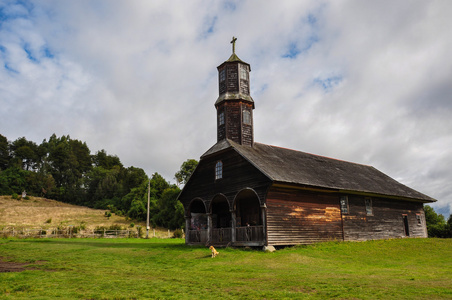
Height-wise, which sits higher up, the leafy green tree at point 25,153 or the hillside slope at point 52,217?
the leafy green tree at point 25,153

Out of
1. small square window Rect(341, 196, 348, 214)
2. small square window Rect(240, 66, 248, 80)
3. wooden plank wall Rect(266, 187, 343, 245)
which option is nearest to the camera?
wooden plank wall Rect(266, 187, 343, 245)

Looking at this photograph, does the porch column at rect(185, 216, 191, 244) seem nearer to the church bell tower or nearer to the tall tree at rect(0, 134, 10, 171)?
the church bell tower

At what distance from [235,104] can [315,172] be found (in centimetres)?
814

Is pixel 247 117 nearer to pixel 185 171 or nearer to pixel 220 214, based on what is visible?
pixel 220 214

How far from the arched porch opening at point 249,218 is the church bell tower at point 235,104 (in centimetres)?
429

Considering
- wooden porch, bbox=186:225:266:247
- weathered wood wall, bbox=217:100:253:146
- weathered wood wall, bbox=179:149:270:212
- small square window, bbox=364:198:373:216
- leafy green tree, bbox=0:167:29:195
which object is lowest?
wooden porch, bbox=186:225:266:247

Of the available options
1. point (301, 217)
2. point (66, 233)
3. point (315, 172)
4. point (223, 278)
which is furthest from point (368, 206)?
point (66, 233)

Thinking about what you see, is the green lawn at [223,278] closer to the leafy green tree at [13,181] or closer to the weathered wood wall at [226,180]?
the weathered wood wall at [226,180]

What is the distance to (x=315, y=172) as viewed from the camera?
2705 cm

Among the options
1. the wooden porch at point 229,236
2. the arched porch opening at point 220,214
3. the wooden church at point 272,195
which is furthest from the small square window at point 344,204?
the arched porch opening at point 220,214

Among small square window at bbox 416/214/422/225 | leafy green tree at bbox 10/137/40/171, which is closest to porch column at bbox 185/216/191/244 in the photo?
small square window at bbox 416/214/422/225

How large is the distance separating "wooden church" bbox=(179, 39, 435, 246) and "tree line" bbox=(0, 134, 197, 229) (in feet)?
110

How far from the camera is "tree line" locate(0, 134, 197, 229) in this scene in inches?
2657

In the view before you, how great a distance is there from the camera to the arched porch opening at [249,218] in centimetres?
2228
